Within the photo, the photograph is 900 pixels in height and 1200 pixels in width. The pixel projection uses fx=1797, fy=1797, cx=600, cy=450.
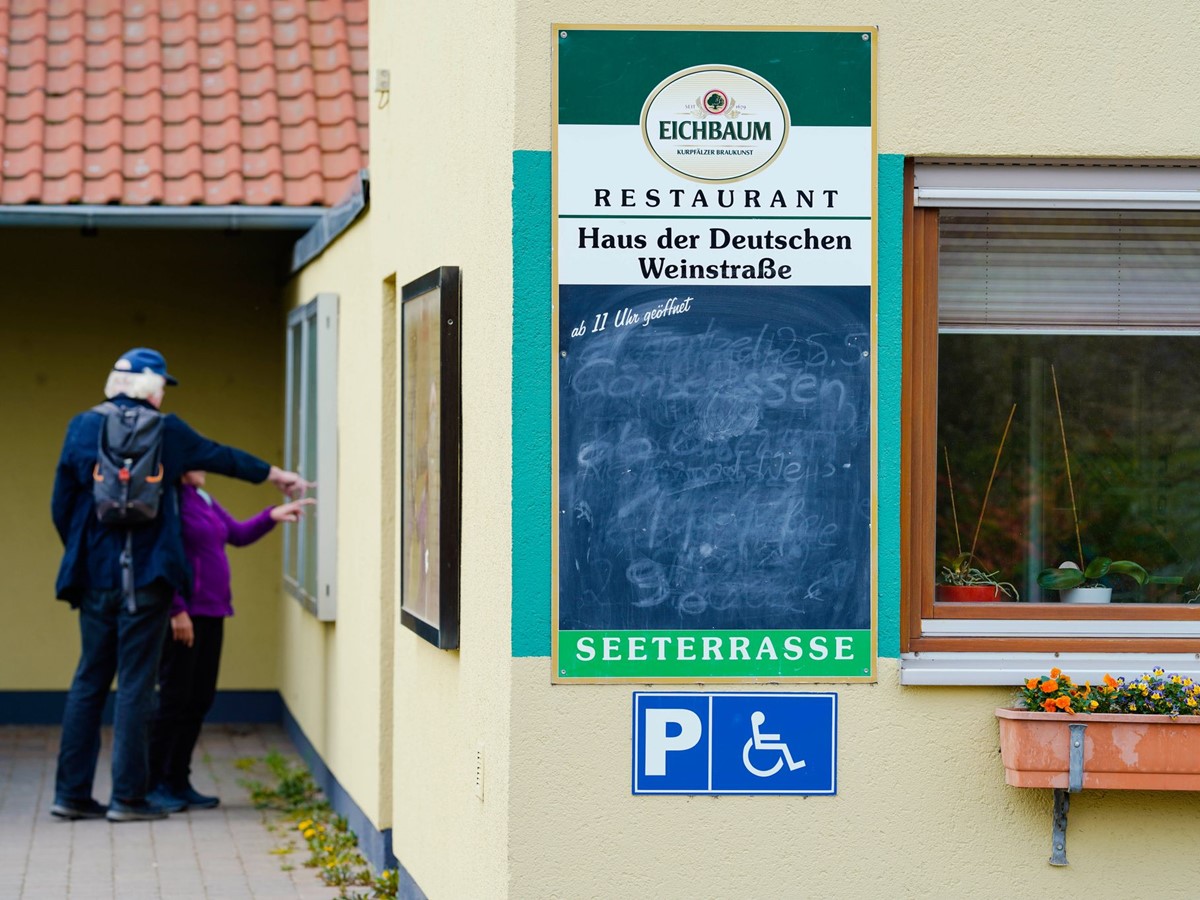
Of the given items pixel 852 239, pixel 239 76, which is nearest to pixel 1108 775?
pixel 852 239

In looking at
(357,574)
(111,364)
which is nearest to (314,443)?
(357,574)

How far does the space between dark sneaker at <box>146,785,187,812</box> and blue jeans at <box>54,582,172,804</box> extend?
0.77ft

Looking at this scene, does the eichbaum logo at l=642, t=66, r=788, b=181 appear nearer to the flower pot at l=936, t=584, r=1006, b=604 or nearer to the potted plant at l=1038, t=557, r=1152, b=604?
the flower pot at l=936, t=584, r=1006, b=604

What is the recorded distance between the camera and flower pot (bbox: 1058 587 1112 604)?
5141 mm

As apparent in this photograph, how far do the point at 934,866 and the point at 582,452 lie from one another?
1462 mm

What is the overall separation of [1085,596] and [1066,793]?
60 cm

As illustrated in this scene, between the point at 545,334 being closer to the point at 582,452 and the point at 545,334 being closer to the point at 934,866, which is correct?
the point at 582,452

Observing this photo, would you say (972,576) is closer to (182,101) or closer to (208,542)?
(208,542)

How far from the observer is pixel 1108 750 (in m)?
4.74

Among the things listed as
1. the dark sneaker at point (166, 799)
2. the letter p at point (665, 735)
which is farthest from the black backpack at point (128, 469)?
the letter p at point (665, 735)

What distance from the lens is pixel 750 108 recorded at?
4.80 metres

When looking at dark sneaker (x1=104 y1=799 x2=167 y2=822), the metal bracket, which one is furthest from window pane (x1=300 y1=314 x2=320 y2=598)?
the metal bracket

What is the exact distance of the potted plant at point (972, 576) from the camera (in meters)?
5.07

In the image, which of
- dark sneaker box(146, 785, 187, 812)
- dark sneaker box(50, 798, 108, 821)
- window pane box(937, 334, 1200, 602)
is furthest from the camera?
dark sneaker box(146, 785, 187, 812)
